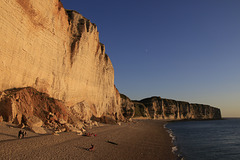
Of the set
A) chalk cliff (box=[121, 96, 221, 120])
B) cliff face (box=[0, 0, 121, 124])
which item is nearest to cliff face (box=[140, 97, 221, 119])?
chalk cliff (box=[121, 96, 221, 120])

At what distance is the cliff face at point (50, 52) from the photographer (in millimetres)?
16703

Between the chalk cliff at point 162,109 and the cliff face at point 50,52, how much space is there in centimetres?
4713

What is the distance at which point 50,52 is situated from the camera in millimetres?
23266

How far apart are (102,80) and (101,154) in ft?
102

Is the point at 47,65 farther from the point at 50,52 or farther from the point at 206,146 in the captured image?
the point at 206,146

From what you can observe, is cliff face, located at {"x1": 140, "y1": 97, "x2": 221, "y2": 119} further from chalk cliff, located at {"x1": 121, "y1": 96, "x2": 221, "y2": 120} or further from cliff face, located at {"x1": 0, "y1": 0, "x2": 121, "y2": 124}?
cliff face, located at {"x1": 0, "y1": 0, "x2": 121, "y2": 124}

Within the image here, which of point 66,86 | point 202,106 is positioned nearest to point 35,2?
point 66,86

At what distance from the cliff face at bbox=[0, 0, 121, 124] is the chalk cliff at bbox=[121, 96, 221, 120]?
47.1 meters

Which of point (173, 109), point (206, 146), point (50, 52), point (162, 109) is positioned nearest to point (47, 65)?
point (50, 52)

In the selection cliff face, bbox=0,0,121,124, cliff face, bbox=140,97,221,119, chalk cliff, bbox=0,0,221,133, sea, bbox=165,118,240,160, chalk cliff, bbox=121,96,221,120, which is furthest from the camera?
cliff face, bbox=140,97,221,119

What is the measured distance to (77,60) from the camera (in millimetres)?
29297

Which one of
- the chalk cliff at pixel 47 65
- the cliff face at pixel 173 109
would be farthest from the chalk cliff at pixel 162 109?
the chalk cliff at pixel 47 65

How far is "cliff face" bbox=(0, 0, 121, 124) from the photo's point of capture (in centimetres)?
1670

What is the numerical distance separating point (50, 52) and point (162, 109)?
9972 cm
